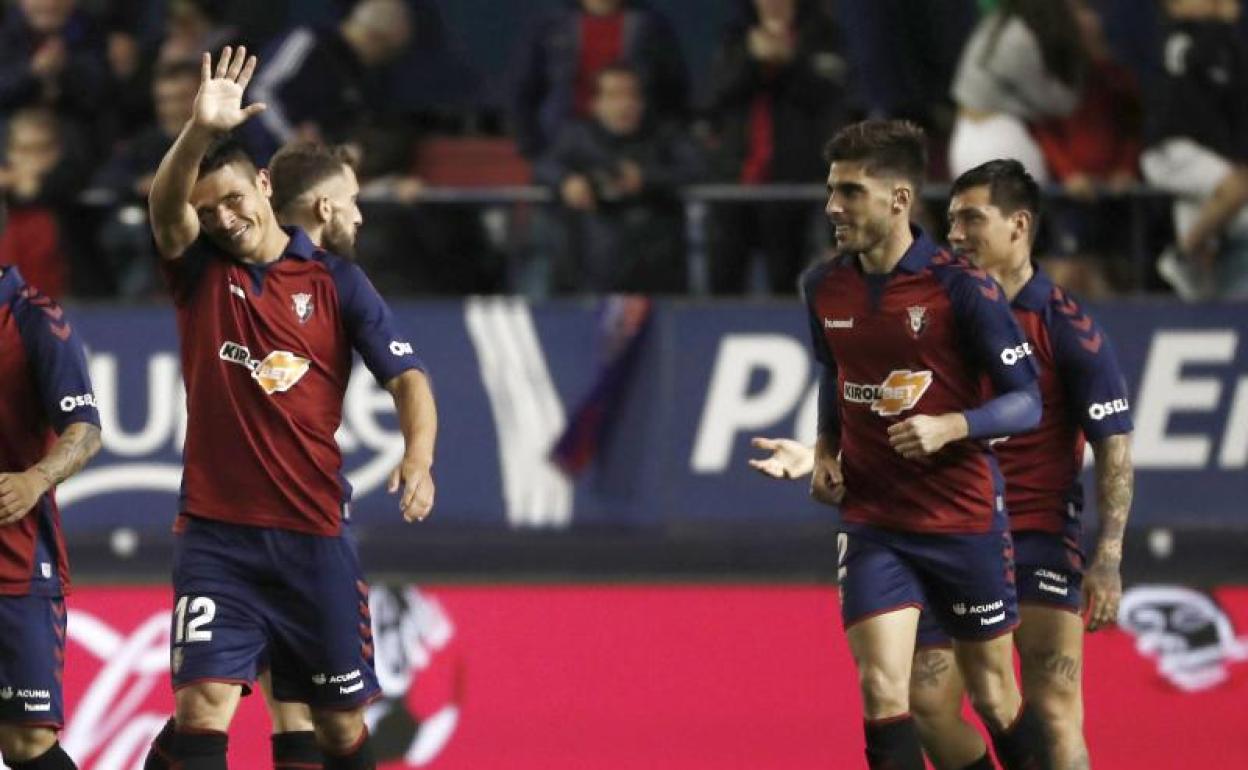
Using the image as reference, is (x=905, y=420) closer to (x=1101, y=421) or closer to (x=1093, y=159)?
(x=1101, y=421)

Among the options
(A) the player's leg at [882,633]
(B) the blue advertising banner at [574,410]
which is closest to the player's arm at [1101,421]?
(A) the player's leg at [882,633]

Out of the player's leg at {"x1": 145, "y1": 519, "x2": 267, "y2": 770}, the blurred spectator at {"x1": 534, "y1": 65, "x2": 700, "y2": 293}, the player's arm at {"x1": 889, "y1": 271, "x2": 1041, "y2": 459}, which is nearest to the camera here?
the player's leg at {"x1": 145, "y1": 519, "x2": 267, "y2": 770}

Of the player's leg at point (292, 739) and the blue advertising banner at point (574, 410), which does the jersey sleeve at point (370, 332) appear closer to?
the player's leg at point (292, 739)

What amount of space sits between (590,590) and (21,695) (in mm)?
3238

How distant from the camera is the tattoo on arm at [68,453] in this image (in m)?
6.60

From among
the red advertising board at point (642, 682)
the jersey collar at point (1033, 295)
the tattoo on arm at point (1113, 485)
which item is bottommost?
the red advertising board at point (642, 682)

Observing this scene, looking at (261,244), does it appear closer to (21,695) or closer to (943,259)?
(21,695)

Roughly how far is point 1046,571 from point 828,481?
817mm

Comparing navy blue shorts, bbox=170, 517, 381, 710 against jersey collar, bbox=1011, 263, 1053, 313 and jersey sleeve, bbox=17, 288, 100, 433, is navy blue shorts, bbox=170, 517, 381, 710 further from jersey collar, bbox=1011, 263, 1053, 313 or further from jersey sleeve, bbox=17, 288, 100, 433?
jersey collar, bbox=1011, 263, 1053, 313

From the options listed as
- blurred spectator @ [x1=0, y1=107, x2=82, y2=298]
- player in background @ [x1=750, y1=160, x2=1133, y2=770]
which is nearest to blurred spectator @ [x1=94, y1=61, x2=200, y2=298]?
blurred spectator @ [x1=0, y1=107, x2=82, y2=298]

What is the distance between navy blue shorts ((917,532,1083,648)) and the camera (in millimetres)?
7539

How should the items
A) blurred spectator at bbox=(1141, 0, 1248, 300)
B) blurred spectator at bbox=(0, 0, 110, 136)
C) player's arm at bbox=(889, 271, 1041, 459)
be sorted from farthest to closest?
1. blurred spectator at bbox=(0, 0, 110, 136)
2. blurred spectator at bbox=(1141, 0, 1248, 300)
3. player's arm at bbox=(889, 271, 1041, 459)

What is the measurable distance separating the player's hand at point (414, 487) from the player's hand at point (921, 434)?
1206mm

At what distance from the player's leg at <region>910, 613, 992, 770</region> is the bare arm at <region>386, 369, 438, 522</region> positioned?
1706 millimetres
